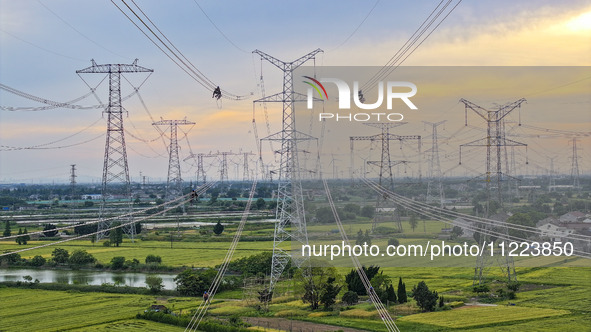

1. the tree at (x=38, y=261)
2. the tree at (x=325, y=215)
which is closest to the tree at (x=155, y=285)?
the tree at (x=38, y=261)

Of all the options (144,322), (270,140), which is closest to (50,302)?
(144,322)

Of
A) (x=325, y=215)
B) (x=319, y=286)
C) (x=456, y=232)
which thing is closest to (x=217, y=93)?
(x=319, y=286)

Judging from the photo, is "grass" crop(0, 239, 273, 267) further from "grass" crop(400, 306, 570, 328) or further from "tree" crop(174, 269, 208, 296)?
"grass" crop(400, 306, 570, 328)

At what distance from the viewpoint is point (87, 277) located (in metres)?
36.0

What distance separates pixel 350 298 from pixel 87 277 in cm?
1780

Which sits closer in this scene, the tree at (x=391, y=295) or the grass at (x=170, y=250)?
the tree at (x=391, y=295)

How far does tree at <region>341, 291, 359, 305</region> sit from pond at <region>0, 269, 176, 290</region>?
10.4 metres

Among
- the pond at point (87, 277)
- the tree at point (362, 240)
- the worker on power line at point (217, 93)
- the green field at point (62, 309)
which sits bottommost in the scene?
the green field at point (62, 309)

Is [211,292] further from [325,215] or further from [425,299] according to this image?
[325,215]

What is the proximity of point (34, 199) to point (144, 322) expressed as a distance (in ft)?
375

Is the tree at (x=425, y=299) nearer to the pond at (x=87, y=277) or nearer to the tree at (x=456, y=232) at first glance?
the pond at (x=87, y=277)

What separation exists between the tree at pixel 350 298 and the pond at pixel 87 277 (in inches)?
410

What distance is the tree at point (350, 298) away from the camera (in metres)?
26.7

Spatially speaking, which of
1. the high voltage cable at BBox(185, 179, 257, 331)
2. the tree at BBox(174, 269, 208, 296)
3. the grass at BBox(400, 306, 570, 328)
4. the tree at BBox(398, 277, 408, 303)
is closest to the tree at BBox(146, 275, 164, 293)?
the tree at BBox(174, 269, 208, 296)
